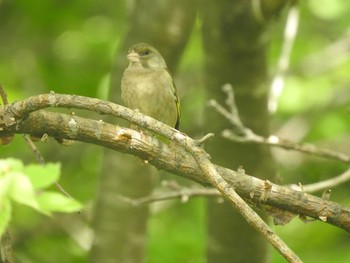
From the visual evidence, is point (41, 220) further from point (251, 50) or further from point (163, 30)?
point (251, 50)

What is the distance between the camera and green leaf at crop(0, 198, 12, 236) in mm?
2283

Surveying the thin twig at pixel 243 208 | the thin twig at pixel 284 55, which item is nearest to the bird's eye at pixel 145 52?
the thin twig at pixel 284 55

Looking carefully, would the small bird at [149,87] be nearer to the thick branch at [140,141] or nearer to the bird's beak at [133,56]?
the bird's beak at [133,56]

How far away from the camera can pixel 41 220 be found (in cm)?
740

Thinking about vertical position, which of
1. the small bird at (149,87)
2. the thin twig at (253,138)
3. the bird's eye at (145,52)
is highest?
the bird's eye at (145,52)

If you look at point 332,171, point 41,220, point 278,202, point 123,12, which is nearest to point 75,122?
point 278,202

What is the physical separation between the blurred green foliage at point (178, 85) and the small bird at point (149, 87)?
4.75 ft

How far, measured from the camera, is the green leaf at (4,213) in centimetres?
228

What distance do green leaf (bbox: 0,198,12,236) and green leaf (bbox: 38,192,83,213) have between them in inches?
3.9

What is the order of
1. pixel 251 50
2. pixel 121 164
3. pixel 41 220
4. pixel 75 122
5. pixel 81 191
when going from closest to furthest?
1. pixel 75 122
2. pixel 251 50
3. pixel 121 164
4. pixel 41 220
5. pixel 81 191

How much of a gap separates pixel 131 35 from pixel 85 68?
2989 millimetres

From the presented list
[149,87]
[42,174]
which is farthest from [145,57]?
[42,174]

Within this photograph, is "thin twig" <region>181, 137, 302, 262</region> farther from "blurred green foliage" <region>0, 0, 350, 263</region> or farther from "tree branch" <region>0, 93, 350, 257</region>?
"blurred green foliage" <region>0, 0, 350, 263</region>

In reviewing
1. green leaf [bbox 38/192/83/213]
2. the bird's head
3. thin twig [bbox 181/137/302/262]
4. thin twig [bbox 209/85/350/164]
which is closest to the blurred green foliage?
the bird's head
